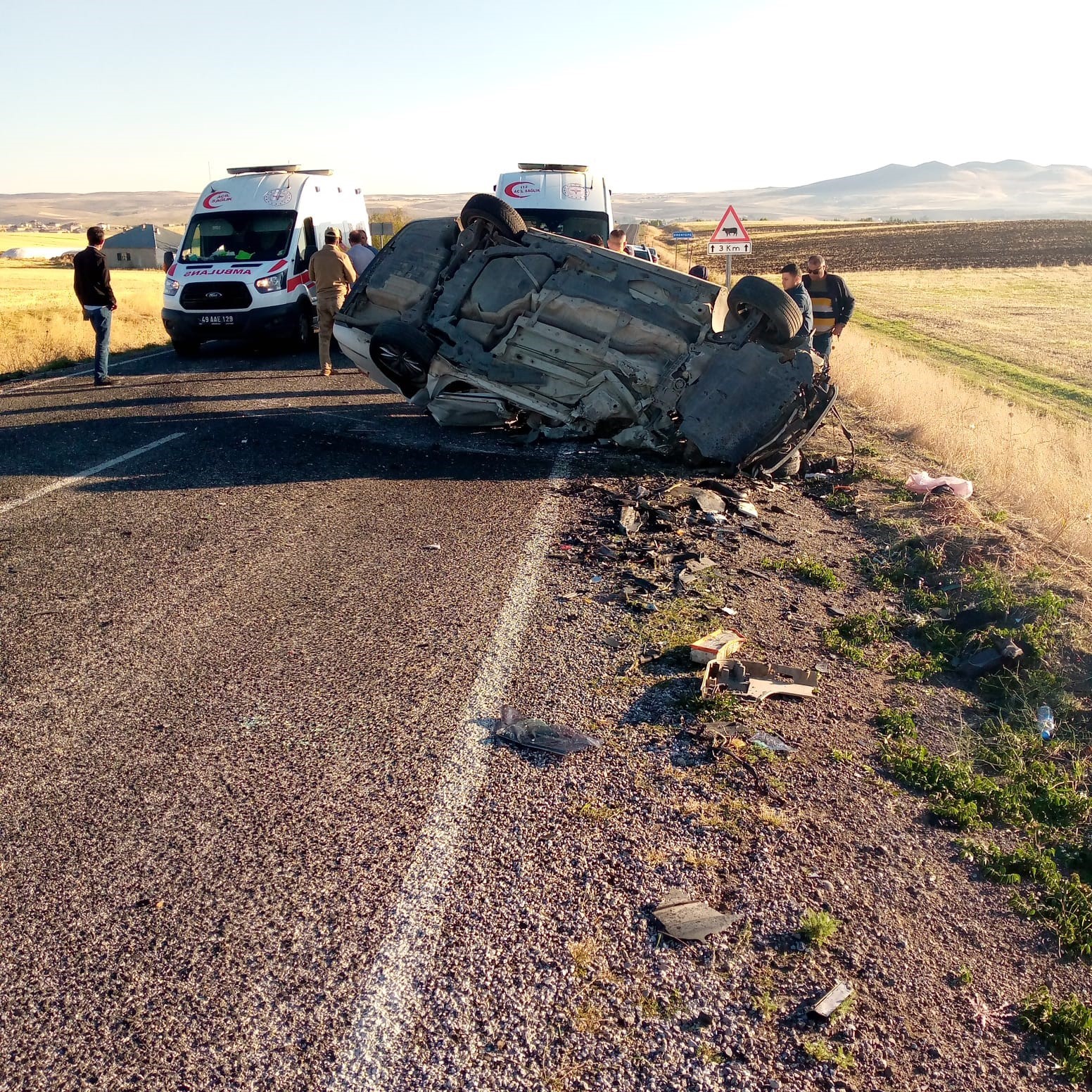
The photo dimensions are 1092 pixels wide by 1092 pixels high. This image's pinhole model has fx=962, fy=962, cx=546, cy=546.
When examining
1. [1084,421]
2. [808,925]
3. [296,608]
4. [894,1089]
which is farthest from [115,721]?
[1084,421]

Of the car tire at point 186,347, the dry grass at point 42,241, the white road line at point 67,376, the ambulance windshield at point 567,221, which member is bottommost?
the white road line at point 67,376

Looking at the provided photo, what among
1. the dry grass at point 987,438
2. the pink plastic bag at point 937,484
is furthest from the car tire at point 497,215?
the dry grass at point 987,438

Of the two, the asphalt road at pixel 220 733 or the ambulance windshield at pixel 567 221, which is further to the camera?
the ambulance windshield at pixel 567 221

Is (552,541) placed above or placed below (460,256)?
below

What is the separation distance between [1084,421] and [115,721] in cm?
1367

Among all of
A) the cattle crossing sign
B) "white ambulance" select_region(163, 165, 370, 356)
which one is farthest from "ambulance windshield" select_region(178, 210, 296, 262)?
the cattle crossing sign

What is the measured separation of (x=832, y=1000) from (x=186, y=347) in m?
14.2

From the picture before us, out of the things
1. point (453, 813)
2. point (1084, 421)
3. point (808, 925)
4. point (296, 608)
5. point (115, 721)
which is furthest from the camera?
point (1084, 421)

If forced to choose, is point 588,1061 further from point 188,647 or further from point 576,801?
point 188,647

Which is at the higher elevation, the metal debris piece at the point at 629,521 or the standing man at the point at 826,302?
the standing man at the point at 826,302

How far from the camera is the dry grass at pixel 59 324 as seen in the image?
15188 millimetres

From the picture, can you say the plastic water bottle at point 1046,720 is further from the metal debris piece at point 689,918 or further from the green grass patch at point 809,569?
the metal debris piece at point 689,918

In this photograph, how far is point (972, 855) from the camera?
3.40m

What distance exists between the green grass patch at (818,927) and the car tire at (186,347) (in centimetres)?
1364
